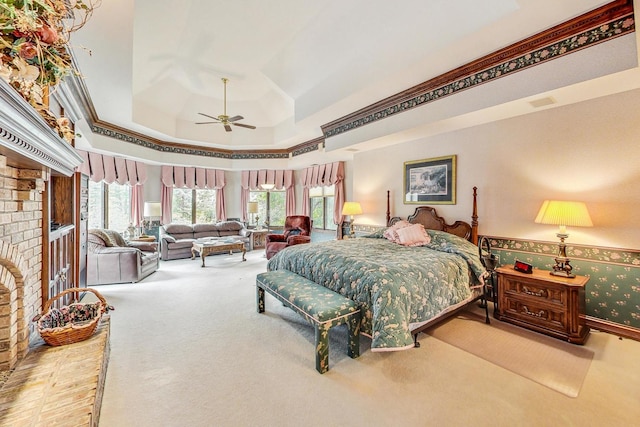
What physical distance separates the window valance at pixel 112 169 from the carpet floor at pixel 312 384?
437cm

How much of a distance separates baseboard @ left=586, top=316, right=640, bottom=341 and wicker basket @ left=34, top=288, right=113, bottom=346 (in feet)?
15.5

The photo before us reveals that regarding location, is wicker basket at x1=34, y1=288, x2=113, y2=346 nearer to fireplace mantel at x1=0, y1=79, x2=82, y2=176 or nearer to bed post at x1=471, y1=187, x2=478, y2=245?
fireplace mantel at x1=0, y1=79, x2=82, y2=176

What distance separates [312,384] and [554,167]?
3.51 m

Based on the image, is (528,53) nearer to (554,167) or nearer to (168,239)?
(554,167)

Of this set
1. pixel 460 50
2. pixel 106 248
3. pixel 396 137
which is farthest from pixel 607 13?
pixel 106 248

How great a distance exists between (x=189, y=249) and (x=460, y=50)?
6721 millimetres

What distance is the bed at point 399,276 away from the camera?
2326 mm

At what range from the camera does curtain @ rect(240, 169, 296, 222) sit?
27.5 ft

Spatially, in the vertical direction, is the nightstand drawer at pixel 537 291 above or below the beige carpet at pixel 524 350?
above

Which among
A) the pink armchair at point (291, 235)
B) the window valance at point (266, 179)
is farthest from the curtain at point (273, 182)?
the pink armchair at point (291, 235)

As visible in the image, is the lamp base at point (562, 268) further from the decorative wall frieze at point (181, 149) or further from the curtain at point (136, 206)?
the curtain at point (136, 206)

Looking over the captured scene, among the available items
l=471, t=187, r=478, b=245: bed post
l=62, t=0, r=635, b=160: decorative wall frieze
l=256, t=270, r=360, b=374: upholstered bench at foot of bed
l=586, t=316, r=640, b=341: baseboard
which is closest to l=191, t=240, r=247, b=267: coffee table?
l=62, t=0, r=635, b=160: decorative wall frieze

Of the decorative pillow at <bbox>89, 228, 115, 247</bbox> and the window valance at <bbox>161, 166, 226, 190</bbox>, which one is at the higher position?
the window valance at <bbox>161, 166, 226, 190</bbox>

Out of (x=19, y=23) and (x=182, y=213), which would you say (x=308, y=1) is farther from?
(x=182, y=213)
